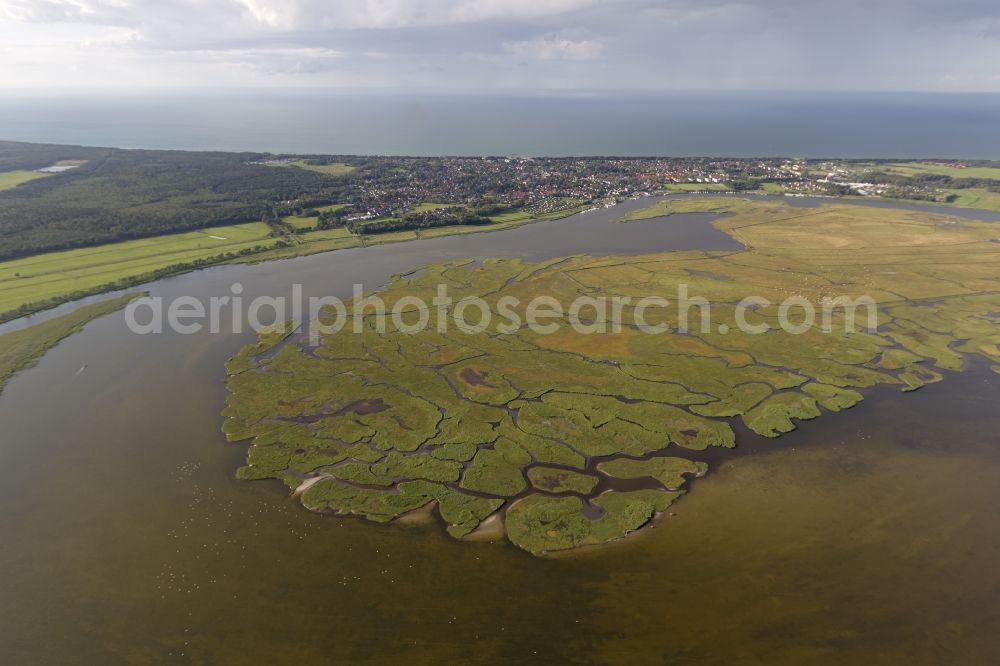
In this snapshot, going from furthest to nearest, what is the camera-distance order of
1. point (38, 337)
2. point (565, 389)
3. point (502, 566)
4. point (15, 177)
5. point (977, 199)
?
point (15, 177)
point (977, 199)
point (38, 337)
point (565, 389)
point (502, 566)

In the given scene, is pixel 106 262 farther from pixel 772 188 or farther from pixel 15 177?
pixel 772 188

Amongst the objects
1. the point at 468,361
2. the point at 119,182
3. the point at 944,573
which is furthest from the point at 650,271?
the point at 119,182

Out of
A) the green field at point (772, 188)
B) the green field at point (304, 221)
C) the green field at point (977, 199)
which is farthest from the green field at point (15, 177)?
the green field at point (977, 199)

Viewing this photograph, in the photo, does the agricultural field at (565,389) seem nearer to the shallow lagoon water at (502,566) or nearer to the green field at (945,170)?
the shallow lagoon water at (502,566)

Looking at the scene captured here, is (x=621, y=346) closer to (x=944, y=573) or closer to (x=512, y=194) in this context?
(x=944, y=573)

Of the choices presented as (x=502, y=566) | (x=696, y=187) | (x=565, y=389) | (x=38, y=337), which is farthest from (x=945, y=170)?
(x=38, y=337)
